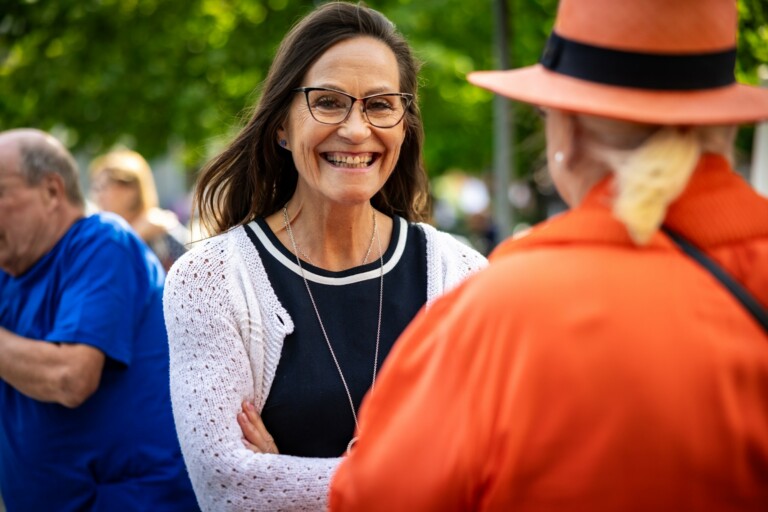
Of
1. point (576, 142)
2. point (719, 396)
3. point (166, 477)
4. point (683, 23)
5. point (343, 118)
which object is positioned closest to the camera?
point (719, 396)

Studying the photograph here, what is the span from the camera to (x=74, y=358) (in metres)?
2.97

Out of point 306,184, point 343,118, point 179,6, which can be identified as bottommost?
point 306,184

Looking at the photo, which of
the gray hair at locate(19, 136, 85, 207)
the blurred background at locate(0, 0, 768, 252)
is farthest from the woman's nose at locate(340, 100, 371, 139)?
the blurred background at locate(0, 0, 768, 252)

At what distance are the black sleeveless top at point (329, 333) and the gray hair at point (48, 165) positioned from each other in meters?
1.18

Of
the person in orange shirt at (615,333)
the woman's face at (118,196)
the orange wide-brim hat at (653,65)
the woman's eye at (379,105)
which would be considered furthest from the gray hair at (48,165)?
the woman's face at (118,196)

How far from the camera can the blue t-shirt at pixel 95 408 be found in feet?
10.00

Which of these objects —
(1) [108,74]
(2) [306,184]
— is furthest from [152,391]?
(1) [108,74]

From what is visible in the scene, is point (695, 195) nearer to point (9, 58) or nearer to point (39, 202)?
point (39, 202)

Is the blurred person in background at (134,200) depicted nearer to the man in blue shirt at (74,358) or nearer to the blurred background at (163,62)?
the blurred background at (163,62)

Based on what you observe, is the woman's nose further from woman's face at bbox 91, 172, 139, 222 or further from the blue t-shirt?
woman's face at bbox 91, 172, 139, 222

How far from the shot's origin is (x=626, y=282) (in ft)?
4.33

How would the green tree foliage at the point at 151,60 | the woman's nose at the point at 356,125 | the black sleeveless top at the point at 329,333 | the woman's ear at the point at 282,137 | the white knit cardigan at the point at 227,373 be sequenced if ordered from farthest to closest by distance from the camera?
the green tree foliage at the point at 151,60 < the woman's ear at the point at 282,137 < the woman's nose at the point at 356,125 < the black sleeveless top at the point at 329,333 < the white knit cardigan at the point at 227,373

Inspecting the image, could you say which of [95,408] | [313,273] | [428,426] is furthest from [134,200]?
[428,426]

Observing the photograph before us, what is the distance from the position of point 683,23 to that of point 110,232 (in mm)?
2430
